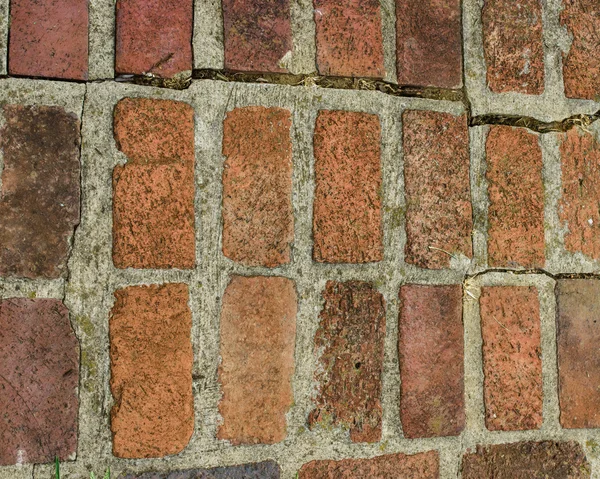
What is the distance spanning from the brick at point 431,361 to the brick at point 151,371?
0.38 m

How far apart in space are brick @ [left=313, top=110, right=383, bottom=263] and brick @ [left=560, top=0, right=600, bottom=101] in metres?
0.42

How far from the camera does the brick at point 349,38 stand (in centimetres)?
116

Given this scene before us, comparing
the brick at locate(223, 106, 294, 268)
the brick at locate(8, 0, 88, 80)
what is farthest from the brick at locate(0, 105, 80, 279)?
the brick at locate(223, 106, 294, 268)

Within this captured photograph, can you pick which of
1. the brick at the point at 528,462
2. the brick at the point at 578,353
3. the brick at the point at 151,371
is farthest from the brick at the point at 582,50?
the brick at the point at 151,371

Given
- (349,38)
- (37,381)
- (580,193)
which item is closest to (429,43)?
(349,38)

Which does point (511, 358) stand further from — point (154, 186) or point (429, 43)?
point (154, 186)

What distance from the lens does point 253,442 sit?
1.11m

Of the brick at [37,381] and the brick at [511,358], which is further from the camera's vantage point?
the brick at [511,358]

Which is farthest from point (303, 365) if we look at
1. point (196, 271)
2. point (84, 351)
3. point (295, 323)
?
point (84, 351)

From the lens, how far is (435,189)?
1193mm

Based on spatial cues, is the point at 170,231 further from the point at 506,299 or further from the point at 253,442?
the point at 506,299

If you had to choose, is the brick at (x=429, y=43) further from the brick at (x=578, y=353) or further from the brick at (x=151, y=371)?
the brick at (x=151, y=371)

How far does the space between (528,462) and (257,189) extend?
2.37 feet

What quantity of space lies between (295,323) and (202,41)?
0.50 m
